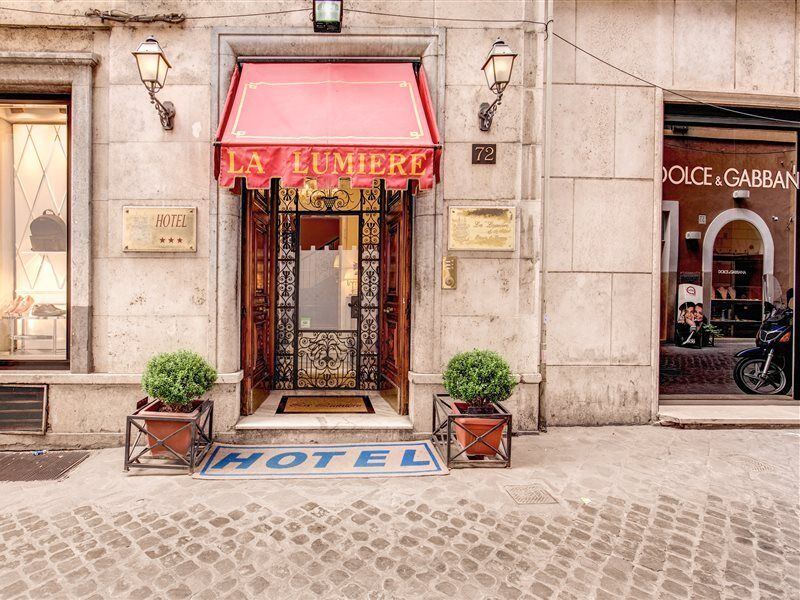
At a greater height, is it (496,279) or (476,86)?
(476,86)

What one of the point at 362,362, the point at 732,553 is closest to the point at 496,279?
the point at 362,362

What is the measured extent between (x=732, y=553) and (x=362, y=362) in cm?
568

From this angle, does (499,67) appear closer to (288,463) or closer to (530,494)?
(530,494)

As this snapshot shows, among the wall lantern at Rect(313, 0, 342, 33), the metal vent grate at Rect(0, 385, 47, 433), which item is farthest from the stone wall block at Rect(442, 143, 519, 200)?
the metal vent grate at Rect(0, 385, 47, 433)

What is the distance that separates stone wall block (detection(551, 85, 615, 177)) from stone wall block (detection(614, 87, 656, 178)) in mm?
111

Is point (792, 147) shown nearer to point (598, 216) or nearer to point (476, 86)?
point (598, 216)

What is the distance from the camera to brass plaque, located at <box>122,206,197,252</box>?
580cm

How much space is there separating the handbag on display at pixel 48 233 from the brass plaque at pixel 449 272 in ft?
17.9

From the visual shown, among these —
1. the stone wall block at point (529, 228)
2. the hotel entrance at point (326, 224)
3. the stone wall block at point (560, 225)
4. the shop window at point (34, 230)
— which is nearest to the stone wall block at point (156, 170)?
the hotel entrance at point (326, 224)

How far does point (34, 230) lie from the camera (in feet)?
21.1

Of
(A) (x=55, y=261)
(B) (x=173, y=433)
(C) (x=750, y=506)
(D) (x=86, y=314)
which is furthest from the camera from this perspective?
(A) (x=55, y=261)

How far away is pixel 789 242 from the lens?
24.7ft

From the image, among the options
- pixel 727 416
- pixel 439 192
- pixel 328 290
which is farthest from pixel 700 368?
pixel 328 290

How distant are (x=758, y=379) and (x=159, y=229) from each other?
9.67 metres
